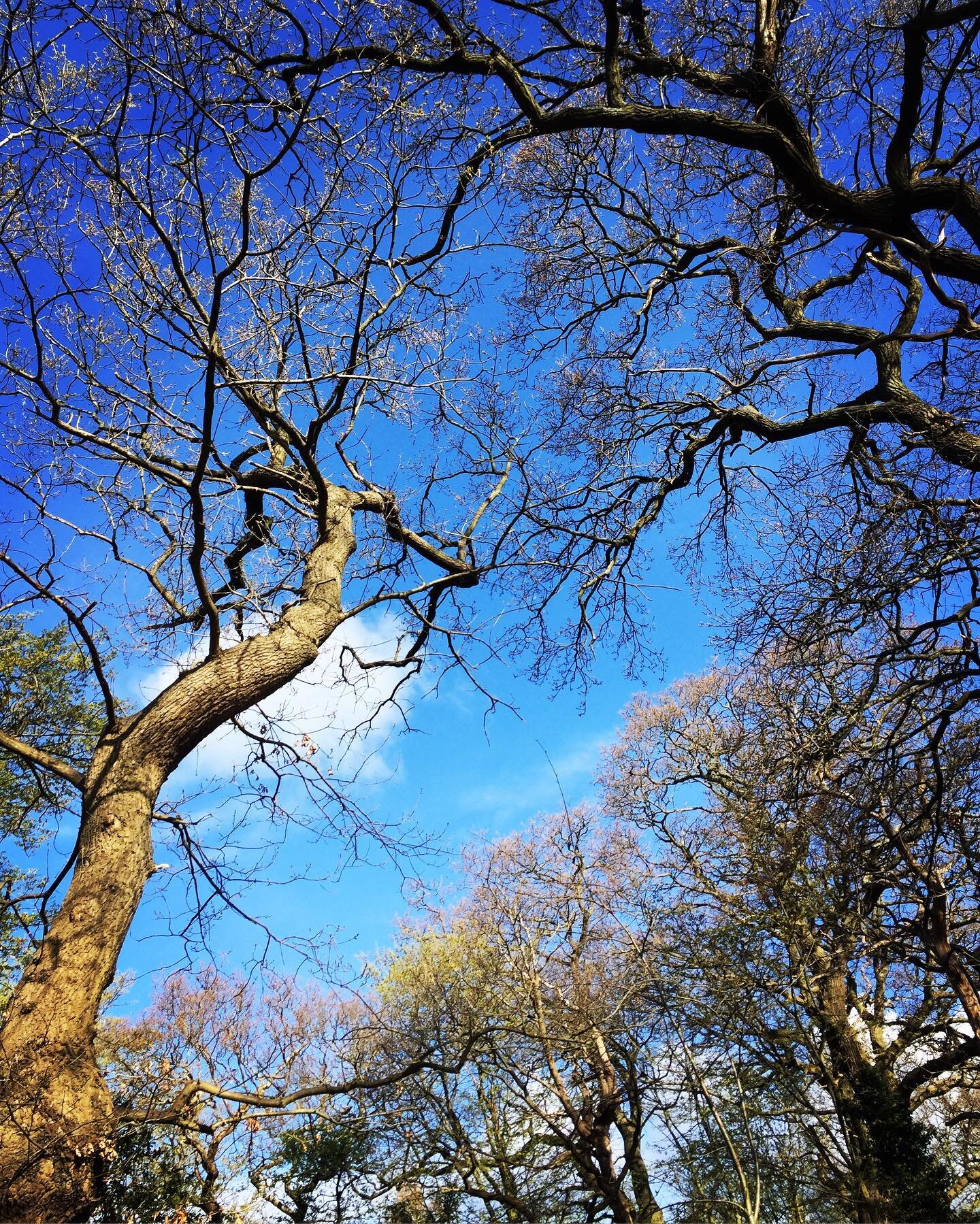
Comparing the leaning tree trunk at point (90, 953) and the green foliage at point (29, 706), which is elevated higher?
the green foliage at point (29, 706)

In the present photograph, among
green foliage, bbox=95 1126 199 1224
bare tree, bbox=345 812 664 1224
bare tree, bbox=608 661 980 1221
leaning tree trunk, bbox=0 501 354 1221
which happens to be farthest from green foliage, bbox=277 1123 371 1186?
leaning tree trunk, bbox=0 501 354 1221

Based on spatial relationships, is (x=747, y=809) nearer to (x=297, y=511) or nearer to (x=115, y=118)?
(x=297, y=511)

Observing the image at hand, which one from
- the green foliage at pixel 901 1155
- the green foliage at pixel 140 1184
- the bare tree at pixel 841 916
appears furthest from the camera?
the green foliage at pixel 901 1155

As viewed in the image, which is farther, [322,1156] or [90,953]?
[322,1156]

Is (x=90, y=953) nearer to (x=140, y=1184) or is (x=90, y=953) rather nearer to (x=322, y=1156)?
(x=140, y=1184)

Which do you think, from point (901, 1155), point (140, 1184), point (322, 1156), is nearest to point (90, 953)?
point (140, 1184)

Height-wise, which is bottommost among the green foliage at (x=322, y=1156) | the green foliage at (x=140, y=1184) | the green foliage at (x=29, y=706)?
the green foliage at (x=140, y=1184)

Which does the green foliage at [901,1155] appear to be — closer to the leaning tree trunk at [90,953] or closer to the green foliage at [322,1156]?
the green foliage at [322,1156]

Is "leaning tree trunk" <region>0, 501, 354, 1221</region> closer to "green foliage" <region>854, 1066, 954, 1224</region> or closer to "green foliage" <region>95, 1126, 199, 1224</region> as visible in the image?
"green foliage" <region>95, 1126, 199, 1224</region>

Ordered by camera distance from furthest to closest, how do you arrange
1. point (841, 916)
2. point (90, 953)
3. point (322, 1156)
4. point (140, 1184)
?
point (322, 1156), point (841, 916), point (140, 1184), point (90, 953)

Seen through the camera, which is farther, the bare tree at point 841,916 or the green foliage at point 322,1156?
the green foliage at point 322,1156

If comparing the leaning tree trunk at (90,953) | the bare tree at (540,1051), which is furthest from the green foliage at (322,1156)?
the leaning tree trunk at (90,953)

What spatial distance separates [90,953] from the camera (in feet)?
9.83

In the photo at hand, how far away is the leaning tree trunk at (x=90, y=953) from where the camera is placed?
2680mm
